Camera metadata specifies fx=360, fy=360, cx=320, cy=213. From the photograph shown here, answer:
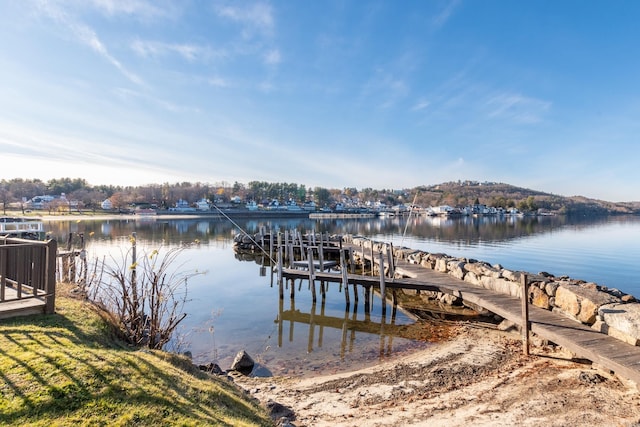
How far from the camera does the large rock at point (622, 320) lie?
22.0 feet

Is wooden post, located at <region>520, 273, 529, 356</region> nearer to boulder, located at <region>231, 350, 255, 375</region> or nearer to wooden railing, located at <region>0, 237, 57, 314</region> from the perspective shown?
boulder, located at <region>231, 350, 255, 375</region>

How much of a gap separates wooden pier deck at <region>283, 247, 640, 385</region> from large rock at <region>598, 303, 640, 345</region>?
0.15 metres

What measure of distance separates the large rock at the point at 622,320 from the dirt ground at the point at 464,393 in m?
0.81

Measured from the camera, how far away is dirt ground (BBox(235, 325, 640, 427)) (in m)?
5.61

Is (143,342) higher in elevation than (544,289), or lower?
lower

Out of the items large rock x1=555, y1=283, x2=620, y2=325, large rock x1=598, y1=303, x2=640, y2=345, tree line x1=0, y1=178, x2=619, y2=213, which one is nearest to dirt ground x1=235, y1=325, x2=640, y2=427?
large rock x1=598, y1=303, x2=640, y2=345

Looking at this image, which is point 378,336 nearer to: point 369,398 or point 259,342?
point 259,342

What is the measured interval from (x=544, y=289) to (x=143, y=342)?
10.0 metres

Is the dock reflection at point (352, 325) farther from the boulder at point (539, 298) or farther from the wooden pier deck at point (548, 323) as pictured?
the boulder at point (539, 298)

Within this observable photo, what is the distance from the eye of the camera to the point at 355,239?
30.2 m

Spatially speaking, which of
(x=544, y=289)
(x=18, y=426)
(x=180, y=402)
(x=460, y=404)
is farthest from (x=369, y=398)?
(x=544, y=289)

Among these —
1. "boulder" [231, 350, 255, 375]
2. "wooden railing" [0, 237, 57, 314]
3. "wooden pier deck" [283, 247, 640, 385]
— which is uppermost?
"wooden railing" [0, 237, 57, 314]

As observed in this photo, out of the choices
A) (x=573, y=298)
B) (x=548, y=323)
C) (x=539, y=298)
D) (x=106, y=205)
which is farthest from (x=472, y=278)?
(x=106, y=205)

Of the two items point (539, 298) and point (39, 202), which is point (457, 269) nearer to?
point (539, 298)
